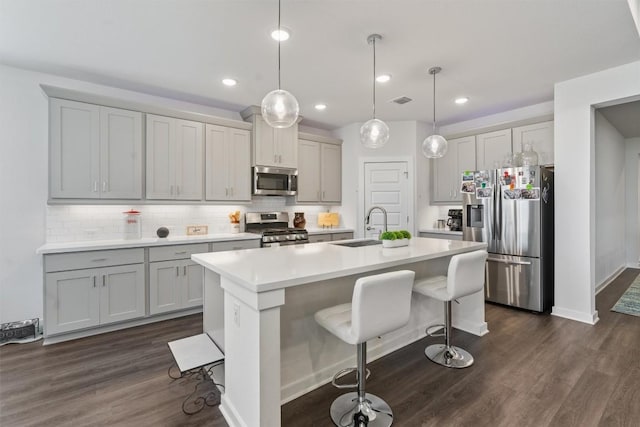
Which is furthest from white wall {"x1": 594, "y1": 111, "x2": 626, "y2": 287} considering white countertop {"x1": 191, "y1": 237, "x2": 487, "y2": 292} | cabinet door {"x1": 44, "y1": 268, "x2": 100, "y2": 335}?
cabinet door {"x1": 44, "y1": 268, "x2": 100, "y2": 335}

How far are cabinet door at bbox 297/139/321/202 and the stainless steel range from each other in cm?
49

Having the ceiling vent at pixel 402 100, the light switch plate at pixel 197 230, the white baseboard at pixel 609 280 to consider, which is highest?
the ceiling vent at pixel 402 100

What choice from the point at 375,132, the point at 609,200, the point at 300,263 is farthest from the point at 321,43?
the point at 609,200

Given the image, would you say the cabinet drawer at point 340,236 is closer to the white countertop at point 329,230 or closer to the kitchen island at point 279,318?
the white countertop at point 329,230

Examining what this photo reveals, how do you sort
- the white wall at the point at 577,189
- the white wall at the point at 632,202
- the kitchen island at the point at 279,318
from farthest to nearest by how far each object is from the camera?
the white wall at the point at 632,202 < the white wall at the point at 577,189 < the kitchen island at the point at 279,318

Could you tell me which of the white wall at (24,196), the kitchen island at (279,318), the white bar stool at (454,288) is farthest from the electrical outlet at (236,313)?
the white wall at (24,196)

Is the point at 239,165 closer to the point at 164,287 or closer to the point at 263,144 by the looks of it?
the point at 263,144

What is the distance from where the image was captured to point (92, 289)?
121 inches

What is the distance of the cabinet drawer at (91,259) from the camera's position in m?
2.92

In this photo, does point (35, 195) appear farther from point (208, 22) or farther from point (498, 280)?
point (498, 280)

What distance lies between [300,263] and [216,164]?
2.74 m

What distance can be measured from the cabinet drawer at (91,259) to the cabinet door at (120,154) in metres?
0.67

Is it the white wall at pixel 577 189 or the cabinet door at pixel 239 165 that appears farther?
the cabinet door at pixel 239 165

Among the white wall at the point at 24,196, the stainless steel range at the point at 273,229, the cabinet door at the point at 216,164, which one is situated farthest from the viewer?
the stainless steel range at the point at 273,229
